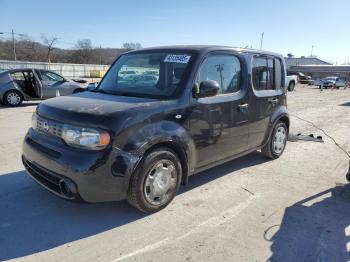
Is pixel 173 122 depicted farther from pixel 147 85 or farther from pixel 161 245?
pixel 161 245

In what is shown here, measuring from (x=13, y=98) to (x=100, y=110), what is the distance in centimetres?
1132

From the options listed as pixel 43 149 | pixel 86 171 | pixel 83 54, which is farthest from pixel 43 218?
pixel 83 54

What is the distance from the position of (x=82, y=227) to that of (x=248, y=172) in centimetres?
291

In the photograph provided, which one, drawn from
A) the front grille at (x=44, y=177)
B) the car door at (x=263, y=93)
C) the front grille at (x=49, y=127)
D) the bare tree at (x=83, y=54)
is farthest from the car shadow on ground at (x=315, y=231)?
the bare tree at (x=83, y=54)

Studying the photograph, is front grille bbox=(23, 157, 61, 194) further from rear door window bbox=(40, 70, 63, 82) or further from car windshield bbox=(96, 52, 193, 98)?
rear door window bbox=(40, 70, 63, 82)

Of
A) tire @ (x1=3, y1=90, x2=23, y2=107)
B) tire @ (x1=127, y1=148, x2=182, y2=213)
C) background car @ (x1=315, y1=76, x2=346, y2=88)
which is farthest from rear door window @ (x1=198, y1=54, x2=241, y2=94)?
background car @ (x1=315, y1=76, x2=346, y2=88)

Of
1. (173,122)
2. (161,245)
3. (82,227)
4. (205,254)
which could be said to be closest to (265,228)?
(205,254)

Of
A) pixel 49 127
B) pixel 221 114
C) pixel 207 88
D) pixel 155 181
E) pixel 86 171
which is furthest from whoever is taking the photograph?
pixel 221 114

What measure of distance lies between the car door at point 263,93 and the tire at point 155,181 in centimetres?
177

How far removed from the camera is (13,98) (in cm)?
1318

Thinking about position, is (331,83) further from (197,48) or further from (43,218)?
(43,218)

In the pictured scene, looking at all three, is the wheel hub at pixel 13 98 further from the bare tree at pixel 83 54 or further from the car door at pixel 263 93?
the bare tree at pixel 83 54

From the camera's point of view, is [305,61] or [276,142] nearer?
[276,142]

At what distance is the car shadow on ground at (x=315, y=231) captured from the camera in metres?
3.16
